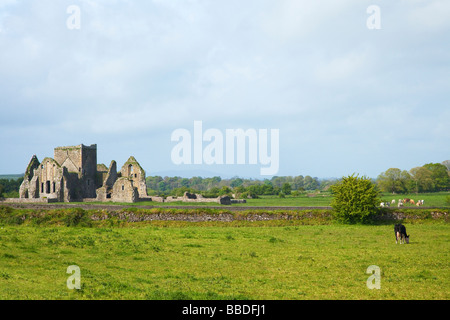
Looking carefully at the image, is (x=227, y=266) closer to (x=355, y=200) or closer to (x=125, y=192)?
(x=355, y=200)

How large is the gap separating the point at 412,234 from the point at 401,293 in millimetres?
15776

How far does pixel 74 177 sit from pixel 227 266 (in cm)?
4438

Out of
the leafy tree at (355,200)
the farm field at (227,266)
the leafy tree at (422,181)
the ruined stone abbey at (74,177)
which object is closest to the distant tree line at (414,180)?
the leafy tree at (422,181)

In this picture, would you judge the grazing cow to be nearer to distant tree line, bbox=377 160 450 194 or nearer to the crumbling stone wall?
the crumbling stone wall

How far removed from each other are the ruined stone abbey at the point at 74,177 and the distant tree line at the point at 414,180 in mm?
51096

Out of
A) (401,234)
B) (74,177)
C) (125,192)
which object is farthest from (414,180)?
(401,234)

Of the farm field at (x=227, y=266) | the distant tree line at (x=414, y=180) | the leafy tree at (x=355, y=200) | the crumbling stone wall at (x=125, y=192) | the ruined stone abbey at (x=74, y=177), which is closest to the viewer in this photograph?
the farm field at (x=227, y=266)

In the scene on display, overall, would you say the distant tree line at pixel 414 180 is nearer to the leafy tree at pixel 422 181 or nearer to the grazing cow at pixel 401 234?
the leafy tree at pixel 422 181

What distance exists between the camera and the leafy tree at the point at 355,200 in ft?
108

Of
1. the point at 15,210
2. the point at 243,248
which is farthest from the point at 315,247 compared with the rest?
the point at 15,210

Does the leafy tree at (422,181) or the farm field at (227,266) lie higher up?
the leafy tree at (422,181)

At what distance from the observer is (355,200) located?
33.0 m

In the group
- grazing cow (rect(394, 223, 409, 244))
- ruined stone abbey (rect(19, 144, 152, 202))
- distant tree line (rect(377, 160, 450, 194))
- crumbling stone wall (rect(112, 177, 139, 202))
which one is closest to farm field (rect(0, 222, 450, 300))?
grazing cow (rect(394, 223, 409, 244))
